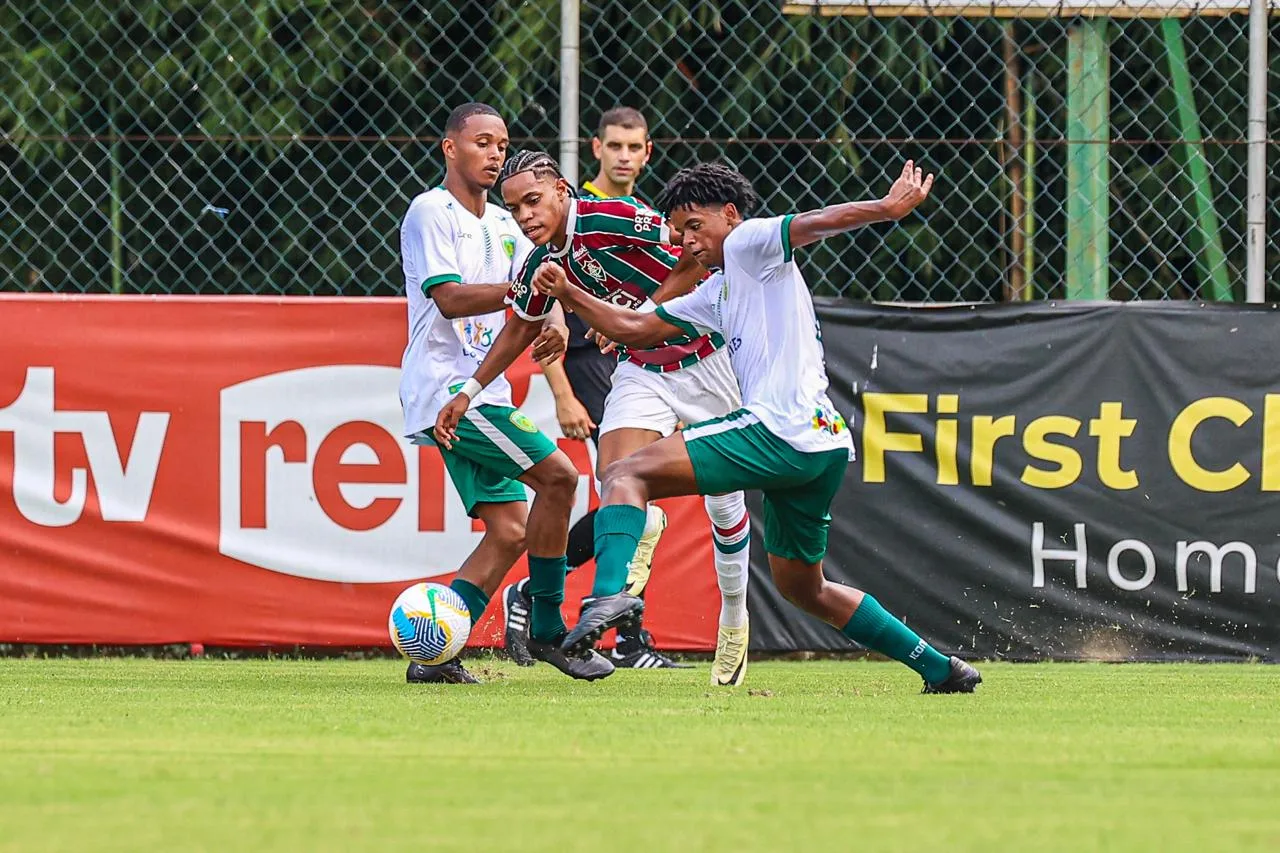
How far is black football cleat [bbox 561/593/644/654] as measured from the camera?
5.35m

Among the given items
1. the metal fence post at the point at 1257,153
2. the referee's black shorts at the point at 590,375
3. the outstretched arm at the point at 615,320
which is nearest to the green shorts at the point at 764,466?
the outstretched arm at the point at 615,320

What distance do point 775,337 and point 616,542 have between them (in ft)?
2.44

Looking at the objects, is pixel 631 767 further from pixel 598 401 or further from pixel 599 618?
pixel 598 401

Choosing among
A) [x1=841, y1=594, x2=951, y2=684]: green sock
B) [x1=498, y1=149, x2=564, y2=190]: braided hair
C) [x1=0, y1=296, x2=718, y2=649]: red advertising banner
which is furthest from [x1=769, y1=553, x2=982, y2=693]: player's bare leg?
[x1=0, y1=296, x2=718, y2=649]: red advertising banner

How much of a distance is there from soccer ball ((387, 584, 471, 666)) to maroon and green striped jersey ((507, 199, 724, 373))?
46.7 inches

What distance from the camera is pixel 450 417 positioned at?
21.1ft

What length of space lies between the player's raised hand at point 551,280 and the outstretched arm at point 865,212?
27.9 inches

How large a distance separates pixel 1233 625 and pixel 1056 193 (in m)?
2.10

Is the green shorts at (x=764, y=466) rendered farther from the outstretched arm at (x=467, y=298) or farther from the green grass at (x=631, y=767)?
the outstretched arm at (x=467, y=298)

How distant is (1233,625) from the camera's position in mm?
8031

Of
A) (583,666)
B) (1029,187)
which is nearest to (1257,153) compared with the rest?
(1029,187)

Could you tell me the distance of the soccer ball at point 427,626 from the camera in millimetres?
6402

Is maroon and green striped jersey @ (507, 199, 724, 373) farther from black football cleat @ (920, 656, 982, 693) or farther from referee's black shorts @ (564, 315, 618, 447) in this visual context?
black football cleat @ (920, 656, 982, 693)

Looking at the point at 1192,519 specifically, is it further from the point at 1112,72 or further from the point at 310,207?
the point at 310,207
